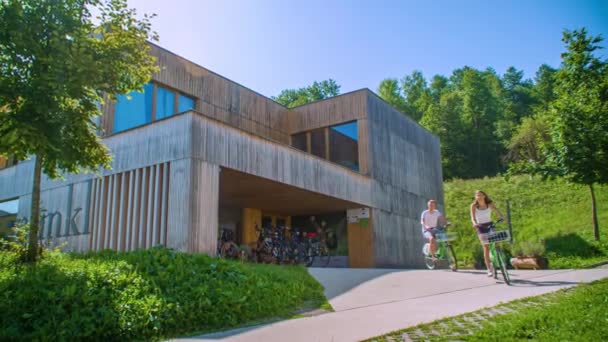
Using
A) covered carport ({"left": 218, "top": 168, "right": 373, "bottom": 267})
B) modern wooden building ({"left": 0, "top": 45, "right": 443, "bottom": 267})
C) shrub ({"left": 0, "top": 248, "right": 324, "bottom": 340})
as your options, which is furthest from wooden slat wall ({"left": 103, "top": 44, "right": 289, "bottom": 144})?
shrub ({"left": 0, "top": 248, "right": 324, "bottom": 340})

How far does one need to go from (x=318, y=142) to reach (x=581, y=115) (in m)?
9.22

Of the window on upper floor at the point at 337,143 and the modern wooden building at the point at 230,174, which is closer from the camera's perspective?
the modern wooden building at the point at 230,174

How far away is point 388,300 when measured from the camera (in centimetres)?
720

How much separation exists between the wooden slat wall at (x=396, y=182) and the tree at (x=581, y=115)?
18.0 feet

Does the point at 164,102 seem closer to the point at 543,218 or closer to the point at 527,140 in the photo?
the point at 543,218

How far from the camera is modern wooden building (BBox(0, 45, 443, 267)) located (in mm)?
10461

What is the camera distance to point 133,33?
845cm

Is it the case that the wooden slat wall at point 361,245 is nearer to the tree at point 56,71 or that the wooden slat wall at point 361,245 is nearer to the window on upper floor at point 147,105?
the window on upper floor at point 147,105

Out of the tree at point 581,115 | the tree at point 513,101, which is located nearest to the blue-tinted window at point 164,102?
the tree at point 581,115

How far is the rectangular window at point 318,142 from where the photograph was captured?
1917cm

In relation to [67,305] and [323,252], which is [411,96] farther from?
[67,305]

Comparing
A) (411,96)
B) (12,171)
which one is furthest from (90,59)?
(411,96)

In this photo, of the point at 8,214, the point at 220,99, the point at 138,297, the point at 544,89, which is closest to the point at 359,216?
the point at 220,99

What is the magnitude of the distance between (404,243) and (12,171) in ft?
46.5
